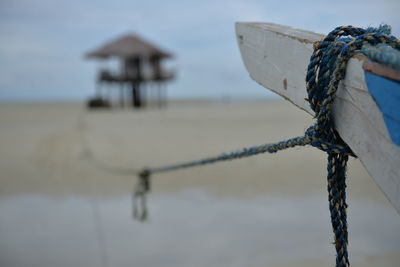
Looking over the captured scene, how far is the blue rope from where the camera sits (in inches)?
33.5

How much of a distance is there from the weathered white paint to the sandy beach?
313 mm

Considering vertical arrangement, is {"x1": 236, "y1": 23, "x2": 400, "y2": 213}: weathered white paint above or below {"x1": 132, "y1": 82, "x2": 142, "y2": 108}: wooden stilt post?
above

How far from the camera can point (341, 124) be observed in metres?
0.92

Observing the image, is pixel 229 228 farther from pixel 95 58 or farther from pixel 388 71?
pixel 95 58

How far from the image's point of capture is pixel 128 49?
75.9 feet

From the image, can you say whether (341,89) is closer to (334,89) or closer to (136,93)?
(334,89)

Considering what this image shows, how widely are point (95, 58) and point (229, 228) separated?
2188cm

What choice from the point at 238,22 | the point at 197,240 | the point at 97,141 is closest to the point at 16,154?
the point at 97,141

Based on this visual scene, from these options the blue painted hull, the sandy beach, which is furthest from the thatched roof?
the blue painted hull

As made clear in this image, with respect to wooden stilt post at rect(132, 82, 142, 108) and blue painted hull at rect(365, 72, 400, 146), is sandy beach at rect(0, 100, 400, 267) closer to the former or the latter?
blue painted hull at rect(365, 72, 400, 146)

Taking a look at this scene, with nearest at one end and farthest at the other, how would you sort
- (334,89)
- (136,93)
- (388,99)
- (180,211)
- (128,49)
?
(388,99), (334,89), (180,211), (128,49), (136,93)

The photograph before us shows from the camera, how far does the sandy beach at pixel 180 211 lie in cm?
383

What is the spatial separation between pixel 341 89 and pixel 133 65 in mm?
24476

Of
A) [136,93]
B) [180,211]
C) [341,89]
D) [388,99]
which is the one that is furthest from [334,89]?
[136,93]
